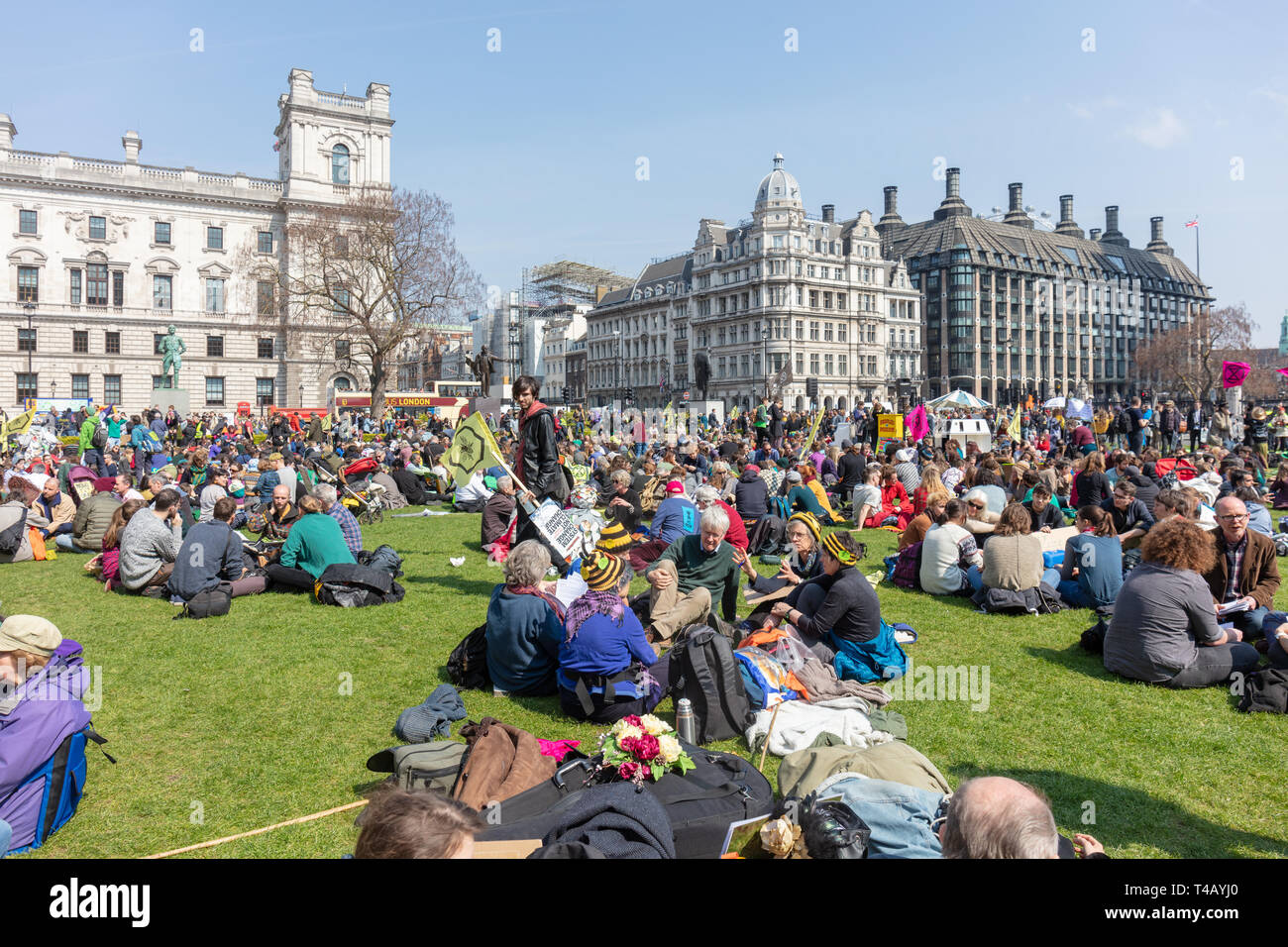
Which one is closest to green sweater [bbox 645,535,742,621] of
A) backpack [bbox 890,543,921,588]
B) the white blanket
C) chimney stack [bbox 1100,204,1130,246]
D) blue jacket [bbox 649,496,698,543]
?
blue jacket [bbox 649,496,698,543]

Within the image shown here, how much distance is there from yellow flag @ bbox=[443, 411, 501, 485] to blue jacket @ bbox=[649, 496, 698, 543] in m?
2.22

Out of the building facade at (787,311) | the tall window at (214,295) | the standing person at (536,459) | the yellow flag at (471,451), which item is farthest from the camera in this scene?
the building facade at (787,311)

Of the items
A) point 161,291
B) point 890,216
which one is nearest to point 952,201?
point 890,216

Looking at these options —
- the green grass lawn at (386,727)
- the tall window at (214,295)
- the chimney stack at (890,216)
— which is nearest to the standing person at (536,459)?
the green grass lawn at (386,727)

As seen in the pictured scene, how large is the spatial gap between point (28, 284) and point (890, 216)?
88.2 m

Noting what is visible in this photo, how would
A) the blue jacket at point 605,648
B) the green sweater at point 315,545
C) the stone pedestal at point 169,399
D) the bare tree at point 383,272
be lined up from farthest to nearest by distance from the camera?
the bare tree at point 383,272 → the stone pedestal at point 169,399 → the green sweater at point 315,545 → the blue jacket at point 605,648

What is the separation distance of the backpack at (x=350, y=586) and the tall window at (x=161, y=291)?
195 ft

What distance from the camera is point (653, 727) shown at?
13.7 ft

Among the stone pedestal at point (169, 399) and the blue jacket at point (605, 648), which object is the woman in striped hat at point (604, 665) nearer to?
the blue jacket at point (605, 648)

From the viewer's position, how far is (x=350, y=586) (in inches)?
360

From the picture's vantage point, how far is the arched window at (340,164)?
60.2m

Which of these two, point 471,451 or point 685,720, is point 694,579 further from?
point 471,451

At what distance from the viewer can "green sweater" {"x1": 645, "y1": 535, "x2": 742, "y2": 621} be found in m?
7.83
